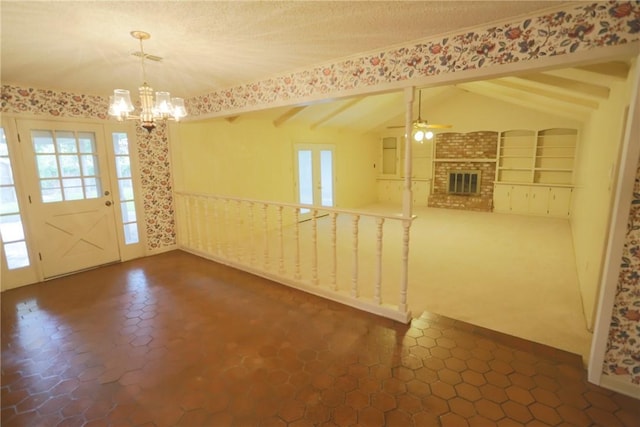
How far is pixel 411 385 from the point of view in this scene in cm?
200

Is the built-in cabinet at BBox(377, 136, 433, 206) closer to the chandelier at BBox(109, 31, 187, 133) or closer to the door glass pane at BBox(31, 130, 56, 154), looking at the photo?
the chandelier at BBox(109, 31, 187, 133)

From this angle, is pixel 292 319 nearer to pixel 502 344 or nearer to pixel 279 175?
pixel 502 344

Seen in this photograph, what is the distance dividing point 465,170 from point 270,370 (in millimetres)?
8011

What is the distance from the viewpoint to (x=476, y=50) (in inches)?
84.9

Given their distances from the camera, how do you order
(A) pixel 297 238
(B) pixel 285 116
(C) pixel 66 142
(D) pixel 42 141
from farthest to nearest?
(B) pixel 285 116
(C) pixel 66 142
(D) pixel 42 141
(A) pixel 297 238

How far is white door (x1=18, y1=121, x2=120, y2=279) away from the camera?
367 cm

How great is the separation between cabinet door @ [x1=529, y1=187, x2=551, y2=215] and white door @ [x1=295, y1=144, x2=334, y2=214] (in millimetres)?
4830

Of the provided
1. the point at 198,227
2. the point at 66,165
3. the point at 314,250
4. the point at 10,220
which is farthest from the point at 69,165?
the point at 314,250

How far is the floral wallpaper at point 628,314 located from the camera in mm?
1776

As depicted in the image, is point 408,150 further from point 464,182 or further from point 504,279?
point 464,182

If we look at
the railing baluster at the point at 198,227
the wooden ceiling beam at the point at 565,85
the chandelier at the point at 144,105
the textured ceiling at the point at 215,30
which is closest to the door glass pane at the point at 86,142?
the textured ceiling at the point at 215,30

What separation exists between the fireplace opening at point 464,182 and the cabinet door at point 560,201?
1627 millimetres

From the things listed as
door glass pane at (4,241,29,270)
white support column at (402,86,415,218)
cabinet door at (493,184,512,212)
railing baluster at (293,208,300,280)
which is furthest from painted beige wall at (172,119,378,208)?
cabinet door at (493,184,512,212)

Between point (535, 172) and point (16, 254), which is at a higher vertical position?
point (535, 172)
